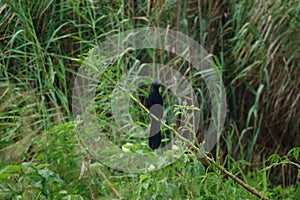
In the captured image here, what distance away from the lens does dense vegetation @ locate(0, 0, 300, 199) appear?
270cm

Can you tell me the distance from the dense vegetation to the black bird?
3.07 ft

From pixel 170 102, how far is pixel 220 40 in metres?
0.66

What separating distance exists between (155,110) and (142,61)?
82.3 inches

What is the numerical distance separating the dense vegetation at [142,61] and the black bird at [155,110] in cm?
93

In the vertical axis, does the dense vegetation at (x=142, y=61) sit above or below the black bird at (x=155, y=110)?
below

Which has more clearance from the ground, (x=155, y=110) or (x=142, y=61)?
(x=155, y=110)

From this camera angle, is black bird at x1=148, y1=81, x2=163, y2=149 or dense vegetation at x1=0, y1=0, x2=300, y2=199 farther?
dense vegetation at x1=0, y1=0, x2=300, y2=199

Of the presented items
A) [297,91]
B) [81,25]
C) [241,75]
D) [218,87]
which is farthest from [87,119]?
[297,91]

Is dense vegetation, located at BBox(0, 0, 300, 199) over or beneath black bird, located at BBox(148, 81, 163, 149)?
beneath

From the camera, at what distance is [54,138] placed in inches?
97.2

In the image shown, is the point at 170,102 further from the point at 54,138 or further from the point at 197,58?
the point at 54,138

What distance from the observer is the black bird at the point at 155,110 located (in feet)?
4.72

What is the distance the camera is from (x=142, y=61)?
139 inches

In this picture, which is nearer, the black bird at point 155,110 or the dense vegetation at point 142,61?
the black bird at point 155,110
